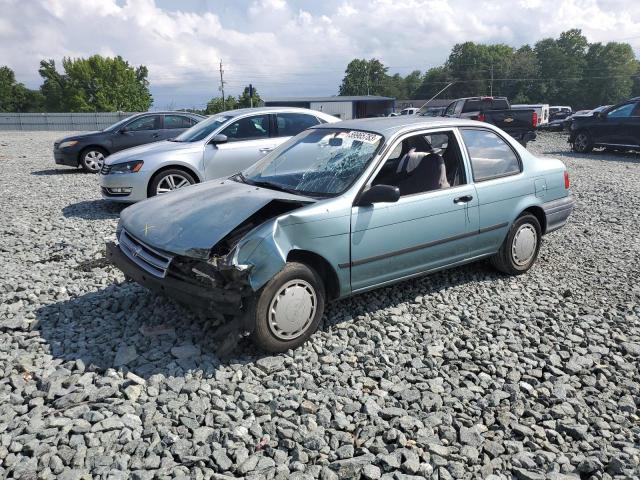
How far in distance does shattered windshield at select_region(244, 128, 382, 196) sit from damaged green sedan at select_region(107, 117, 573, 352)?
0.01m

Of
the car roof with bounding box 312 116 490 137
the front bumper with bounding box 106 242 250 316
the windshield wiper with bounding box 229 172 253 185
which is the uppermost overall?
the car roof with bounding box 312 116 490 137

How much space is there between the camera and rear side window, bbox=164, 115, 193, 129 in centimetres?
1363

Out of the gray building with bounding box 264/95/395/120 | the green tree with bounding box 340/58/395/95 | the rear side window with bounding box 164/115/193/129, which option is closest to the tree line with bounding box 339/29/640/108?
the green tree with bounding box 340/58/395/95

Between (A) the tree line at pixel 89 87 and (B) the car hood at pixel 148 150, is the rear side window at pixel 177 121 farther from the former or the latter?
(A) the tree line at pixel 89 87

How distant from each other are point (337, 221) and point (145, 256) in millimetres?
1454

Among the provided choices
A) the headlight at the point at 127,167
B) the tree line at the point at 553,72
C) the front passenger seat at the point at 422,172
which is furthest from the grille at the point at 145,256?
the tree line at the point at 553,72

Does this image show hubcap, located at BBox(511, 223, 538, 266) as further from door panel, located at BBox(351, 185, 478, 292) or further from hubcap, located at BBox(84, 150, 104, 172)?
hubcap, located at BBox(84, 150, 104, 172)

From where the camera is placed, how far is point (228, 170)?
8.55 metres

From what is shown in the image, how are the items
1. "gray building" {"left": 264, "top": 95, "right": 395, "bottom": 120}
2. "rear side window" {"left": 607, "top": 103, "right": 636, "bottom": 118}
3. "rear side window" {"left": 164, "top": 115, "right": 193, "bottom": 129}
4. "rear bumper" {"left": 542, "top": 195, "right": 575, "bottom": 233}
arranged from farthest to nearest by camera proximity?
"gray building" {"left": 264, "top": 95, "right": 395, "bottom": 120} < "rear side window" {"left": 607, "top": 103, "right": 636, "bottom": 118} < "rear side window" {"left": 164, "top": 115, "right": 193, "bottom": 129} < "rear bumper" {"left": 542, "top": 195, "right": 575, "bottom": 233}

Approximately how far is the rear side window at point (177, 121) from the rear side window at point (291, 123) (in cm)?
549

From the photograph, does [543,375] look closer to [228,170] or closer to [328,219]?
[328,219]

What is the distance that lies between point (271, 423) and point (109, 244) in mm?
2292

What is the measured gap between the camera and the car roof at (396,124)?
15.4 ft

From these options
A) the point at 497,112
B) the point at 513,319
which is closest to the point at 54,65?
the point at 497,112
